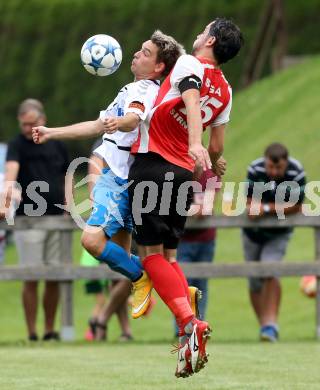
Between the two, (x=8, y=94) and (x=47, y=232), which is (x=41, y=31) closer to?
(x=8, y=94)

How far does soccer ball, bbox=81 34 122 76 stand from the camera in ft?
26.7

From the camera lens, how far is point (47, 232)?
40.5ft

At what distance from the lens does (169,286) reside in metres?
7.76

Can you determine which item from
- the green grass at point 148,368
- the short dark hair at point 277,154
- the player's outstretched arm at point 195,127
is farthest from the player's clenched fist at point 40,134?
the short dark hair at point 277,154

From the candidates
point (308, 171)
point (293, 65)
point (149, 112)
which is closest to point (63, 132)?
point (149, 112)

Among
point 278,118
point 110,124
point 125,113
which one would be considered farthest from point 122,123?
point 278,118

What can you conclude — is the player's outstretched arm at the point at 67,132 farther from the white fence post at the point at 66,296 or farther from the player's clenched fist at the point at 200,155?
the white fence post at the point at 66,296

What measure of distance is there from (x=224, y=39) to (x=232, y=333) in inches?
279

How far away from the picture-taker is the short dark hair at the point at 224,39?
7883mm

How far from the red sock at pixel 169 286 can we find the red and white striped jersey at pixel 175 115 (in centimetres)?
60

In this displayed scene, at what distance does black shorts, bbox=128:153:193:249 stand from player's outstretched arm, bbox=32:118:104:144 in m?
0.38

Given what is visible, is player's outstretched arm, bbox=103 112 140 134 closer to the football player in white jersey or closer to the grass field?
the football player in white jersey

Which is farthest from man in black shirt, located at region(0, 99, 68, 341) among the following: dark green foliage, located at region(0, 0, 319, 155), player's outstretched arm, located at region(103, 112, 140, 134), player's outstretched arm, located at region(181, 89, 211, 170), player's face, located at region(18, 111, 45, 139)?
dark green foliage, located at region(0, 0, 319, 155)

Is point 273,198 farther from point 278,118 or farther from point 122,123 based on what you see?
point 278,118
